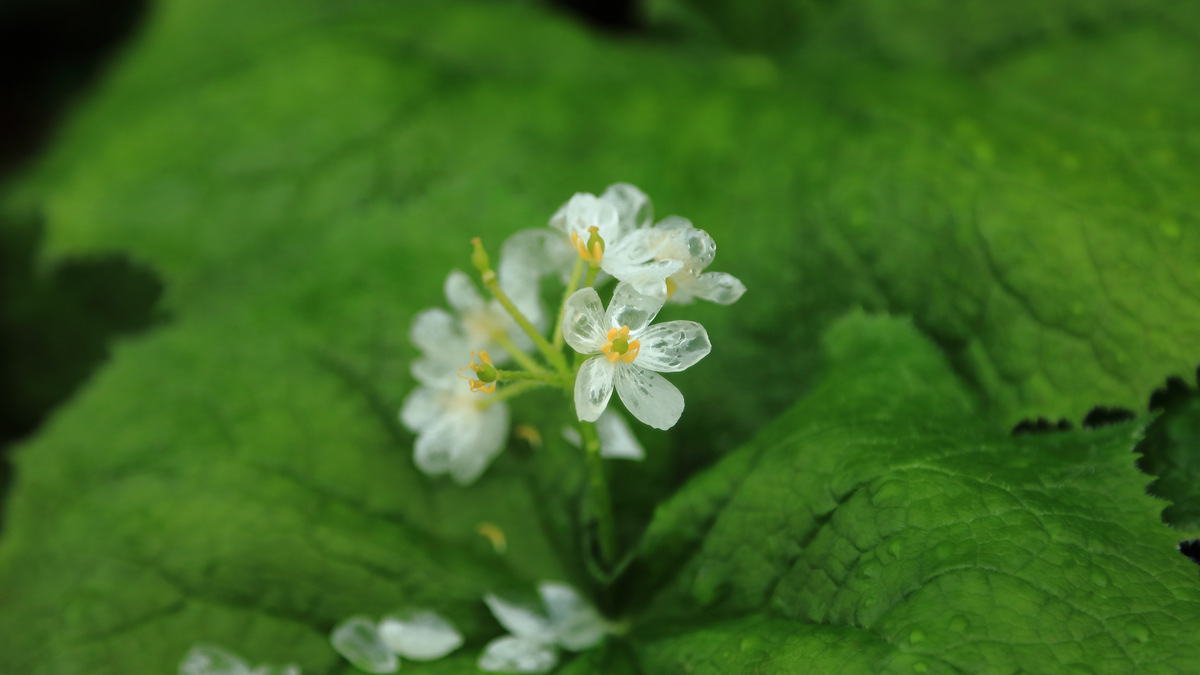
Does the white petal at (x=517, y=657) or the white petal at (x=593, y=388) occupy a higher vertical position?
the white petal at (x=593, y=388)

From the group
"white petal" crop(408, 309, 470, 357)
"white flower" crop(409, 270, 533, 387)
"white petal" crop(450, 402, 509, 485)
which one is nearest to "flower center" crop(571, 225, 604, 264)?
"white flower" crop(409, 270, 533, 387)

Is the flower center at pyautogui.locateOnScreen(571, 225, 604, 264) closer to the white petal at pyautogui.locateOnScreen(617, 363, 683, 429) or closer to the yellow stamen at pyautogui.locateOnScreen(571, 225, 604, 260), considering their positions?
the yellow stamen at pyautogui.locateOnScreen(571, 225, 604, 260)

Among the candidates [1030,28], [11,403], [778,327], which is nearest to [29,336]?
[11,403]

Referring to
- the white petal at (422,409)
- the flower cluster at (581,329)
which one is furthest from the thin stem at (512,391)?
the white petal at (422,409)

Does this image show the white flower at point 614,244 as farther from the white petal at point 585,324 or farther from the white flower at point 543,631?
the white flower at point 543,631

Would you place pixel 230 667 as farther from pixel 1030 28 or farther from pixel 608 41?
pixel 1030 28
